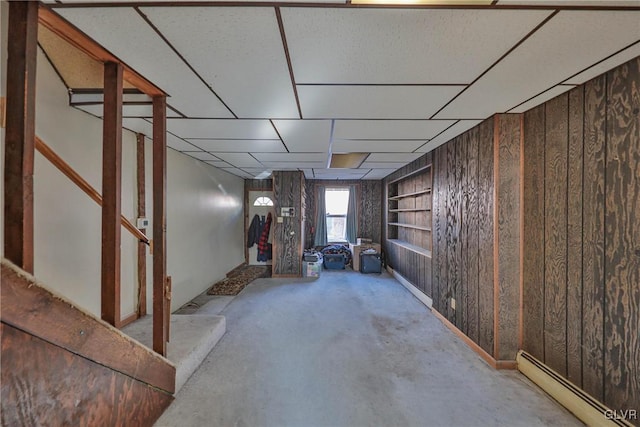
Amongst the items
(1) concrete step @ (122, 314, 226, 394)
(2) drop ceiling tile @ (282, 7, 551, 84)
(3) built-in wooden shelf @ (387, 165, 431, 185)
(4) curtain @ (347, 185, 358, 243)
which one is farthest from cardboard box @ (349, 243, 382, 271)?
(2) drop ceiling tile @ (282, 7, 551, 84)

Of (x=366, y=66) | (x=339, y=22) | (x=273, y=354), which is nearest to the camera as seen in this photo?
(x=339, y=22)

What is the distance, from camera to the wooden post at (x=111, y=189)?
4.63ft

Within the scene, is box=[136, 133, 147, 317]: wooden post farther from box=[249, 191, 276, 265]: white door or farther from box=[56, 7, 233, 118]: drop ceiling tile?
box=[249, 191, 276, 265]: white door

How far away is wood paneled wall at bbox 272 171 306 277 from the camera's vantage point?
5.11 meters

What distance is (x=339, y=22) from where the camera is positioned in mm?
1091

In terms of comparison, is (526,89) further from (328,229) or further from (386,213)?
(328,229)

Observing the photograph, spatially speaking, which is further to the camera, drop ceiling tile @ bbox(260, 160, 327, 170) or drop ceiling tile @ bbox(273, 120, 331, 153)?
drop ceiling tile @ bbox(260, 160, 327, 170)

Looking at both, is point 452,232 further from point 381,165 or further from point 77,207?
point 77,207

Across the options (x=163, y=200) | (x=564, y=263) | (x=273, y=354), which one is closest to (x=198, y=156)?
(x=163, y=200)

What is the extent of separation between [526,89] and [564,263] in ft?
4.28

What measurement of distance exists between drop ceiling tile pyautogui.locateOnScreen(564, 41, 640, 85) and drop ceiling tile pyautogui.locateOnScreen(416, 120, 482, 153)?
76 cm

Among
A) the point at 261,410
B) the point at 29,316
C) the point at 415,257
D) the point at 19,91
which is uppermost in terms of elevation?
the point at 19,91

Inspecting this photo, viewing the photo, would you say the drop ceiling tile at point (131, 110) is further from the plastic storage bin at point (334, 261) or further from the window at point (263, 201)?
the plastic storage bin at point (334, 261)

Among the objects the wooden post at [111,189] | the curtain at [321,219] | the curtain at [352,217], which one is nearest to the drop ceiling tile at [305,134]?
the wooden post at [111,189]
